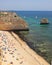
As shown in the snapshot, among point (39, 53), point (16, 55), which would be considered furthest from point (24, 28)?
point (16, 55)

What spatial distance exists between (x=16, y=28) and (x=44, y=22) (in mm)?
Answer: 34800

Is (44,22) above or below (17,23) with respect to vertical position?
below

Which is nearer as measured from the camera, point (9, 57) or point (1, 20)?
point (9, 57)

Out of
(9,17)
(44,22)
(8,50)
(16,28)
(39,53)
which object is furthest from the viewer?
(44,22)

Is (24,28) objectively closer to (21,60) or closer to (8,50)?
(8,50)

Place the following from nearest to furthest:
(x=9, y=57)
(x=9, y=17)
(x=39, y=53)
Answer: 1. (x=9, y=57)
2. (x=39, y=53)
3. (x=9, y=17)

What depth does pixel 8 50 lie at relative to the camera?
2955 cm

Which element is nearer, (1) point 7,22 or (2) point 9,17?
(1) point 7,22

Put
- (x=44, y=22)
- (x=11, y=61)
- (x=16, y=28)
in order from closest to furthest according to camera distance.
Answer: (x=11, y=61), (x=16, y=28), (x=44, y=22)

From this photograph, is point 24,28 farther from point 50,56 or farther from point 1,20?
point 50,56

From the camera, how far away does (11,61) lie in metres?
24.5

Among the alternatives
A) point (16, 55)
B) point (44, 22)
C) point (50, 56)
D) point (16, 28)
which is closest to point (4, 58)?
point (16, 55)

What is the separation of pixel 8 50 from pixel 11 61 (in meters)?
5.14

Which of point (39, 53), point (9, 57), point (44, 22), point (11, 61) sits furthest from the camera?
point (44, 22)
